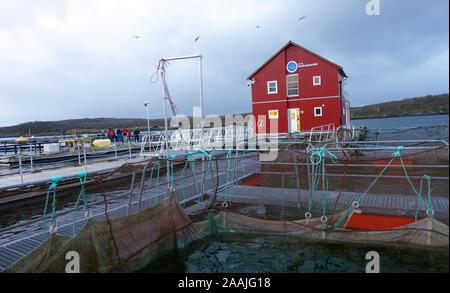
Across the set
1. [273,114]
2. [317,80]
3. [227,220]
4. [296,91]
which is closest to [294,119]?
[273,114]

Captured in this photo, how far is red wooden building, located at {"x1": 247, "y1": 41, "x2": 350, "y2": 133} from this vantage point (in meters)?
23.9

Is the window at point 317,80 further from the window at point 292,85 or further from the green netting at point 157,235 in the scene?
the green netting at point 157,235

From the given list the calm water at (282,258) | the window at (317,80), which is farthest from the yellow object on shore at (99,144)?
the calm water at (282,258)

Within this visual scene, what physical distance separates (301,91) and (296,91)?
462mm

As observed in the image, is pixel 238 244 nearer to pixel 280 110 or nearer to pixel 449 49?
pixel 449 49

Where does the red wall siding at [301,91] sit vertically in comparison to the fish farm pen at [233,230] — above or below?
above

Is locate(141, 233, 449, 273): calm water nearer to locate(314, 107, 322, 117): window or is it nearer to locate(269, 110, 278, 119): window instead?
locate(314, 107, 322, 117): window

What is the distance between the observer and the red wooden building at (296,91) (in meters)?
23.9

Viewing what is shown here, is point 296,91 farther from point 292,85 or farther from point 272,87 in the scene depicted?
point 272,87

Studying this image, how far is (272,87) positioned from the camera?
25.6m

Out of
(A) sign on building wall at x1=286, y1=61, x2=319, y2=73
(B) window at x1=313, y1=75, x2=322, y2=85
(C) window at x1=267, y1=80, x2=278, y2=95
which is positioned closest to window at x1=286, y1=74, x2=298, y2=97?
(A) sign on building wall at x1=286, y1=61, x2=319, y2=73

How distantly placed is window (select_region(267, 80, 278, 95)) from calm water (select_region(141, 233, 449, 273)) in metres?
20.8
